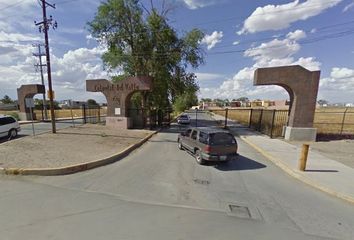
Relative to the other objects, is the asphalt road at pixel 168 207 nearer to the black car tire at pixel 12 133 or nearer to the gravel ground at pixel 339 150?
the gravel ground at pixel 339 150

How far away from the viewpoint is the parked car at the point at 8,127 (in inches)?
579

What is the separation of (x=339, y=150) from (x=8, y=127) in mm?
20190

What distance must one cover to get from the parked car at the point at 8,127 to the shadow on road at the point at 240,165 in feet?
44.5

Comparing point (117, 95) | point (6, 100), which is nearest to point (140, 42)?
point (117, 95)

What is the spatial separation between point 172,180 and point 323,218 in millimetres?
4192

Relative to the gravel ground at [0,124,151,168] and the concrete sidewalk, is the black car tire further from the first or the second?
the concrete sidewalk

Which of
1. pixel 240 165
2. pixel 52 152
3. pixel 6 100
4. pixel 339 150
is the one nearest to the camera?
pixel 240 165

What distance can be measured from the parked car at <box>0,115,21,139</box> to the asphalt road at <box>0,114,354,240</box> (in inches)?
362

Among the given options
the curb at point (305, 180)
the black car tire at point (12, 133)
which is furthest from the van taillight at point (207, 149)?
the black car tire at point (12, 133)

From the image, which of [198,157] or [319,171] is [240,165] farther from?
[319,171]

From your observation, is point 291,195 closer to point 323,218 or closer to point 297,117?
point 323,218

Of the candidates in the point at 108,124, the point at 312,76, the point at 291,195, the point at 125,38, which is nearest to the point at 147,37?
the point at 125,38

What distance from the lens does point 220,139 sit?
971cm

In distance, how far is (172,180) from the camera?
25.1ft
